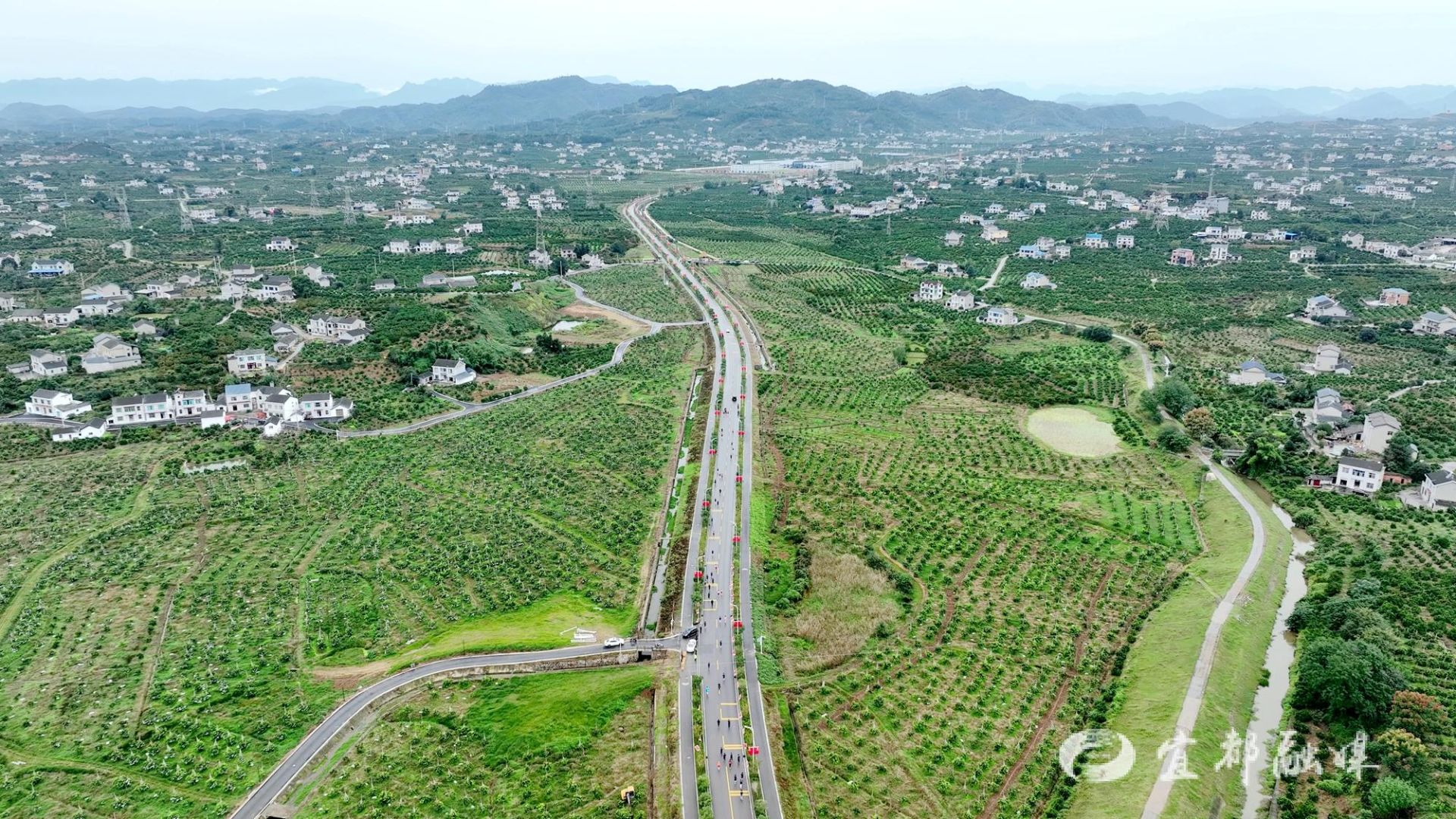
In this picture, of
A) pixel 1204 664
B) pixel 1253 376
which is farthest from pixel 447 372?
pixel 1253 376

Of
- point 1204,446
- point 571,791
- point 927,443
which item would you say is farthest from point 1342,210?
point 571,791

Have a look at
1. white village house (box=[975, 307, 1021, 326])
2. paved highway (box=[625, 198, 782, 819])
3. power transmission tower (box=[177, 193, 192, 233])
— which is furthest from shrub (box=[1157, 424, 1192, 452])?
power transmission tower (box=[177, 193, 192, 233])

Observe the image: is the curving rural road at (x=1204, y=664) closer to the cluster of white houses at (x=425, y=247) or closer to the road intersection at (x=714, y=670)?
the road intersection at (x=714, y=670)

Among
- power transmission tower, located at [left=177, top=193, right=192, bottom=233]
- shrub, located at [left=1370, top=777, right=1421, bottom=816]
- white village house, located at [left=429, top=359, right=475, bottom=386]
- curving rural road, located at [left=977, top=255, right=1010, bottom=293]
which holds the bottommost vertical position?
shrub, located at [left=1370, top=777, right=1421, bottom=816]

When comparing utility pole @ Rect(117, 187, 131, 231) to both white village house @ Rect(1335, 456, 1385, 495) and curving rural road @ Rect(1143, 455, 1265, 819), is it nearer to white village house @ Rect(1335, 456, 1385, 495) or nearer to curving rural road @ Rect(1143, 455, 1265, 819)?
curving rural road @ Rect(1143, 455, 1265, 819)
